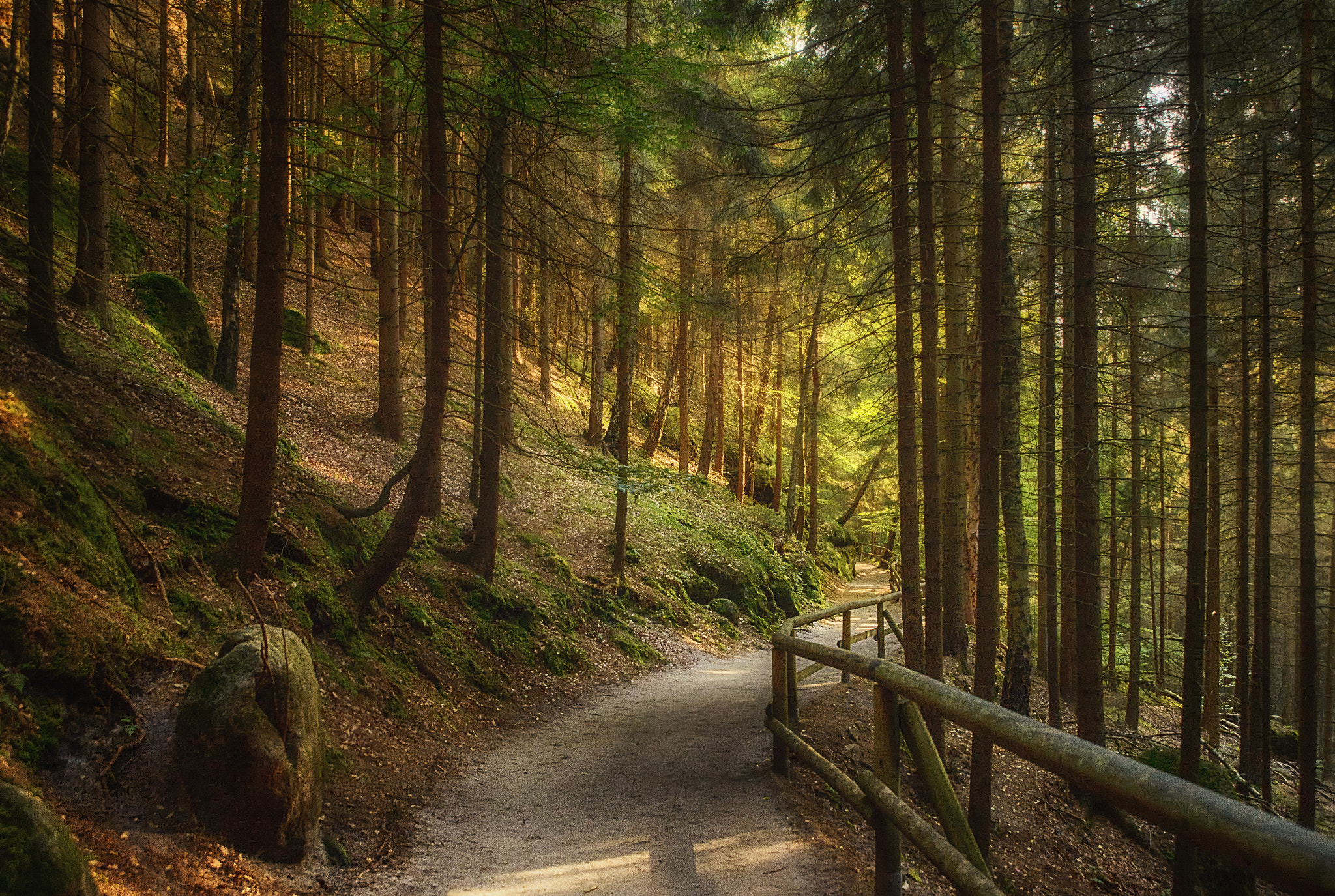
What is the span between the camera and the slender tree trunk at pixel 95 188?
927 centimetres

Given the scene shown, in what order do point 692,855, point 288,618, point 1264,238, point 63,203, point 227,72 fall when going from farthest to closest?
point 227,72, point 63,203, point 1264,238, point 288,618, point 692,855

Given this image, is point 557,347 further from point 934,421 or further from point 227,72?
point 934,421

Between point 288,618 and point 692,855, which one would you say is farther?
point 288,618

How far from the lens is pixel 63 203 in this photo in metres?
13.5

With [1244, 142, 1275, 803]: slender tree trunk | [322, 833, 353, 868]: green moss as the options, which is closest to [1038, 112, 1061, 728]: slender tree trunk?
[1244, 142, 1275, 803]: slender tree trunk

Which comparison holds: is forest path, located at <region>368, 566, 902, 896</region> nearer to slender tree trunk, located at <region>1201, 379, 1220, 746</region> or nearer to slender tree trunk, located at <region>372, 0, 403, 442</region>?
slender tree trunk, located at <region>372, 0, 403, 442</region>

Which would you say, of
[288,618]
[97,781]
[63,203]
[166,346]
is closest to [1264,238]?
[288,618]

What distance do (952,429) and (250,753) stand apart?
12.6m

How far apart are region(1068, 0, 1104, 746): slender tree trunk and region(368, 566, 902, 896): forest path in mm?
3896

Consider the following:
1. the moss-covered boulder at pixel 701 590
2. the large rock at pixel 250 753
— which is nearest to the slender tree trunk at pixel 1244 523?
the moss-covered boulder at pixel 701 590

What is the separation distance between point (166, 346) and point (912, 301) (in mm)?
11832

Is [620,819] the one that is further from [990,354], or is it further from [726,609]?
[726,609]

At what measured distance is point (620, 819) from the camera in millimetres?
5574

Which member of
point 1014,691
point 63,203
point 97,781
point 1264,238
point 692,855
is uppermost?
point 63,203
